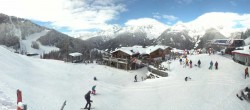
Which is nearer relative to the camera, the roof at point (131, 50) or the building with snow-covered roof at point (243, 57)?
the building with snow-covered roof at point (243, 57)

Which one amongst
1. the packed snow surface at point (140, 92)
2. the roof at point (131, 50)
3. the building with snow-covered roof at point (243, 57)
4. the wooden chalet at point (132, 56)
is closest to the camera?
the packed snow surface at point (140, 92)

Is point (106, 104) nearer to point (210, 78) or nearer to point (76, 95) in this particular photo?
point (76, 95)

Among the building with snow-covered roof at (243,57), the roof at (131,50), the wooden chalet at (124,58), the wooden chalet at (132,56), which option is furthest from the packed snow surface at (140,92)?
the roof at (131,50)

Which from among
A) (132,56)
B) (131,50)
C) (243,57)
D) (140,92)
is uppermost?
(131,50)

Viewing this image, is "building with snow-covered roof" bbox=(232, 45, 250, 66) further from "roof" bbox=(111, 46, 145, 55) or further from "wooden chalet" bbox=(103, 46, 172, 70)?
"roof" bbox=(111, 46, 145, 55)

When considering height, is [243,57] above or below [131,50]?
below

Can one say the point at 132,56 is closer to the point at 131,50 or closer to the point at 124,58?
the point at 124,58

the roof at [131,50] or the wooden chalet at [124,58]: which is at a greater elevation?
the roof at [131,50]

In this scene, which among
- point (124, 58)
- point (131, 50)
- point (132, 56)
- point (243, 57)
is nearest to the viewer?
point (243, 57)

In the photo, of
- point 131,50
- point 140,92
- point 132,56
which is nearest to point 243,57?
point 140,92

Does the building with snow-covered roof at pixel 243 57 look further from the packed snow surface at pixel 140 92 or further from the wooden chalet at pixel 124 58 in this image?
the wooden chalet at pixel 124 58

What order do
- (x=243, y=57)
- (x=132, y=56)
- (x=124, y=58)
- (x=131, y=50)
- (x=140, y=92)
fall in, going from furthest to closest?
1. (x=131, y=50)
2. (x=124, y=58)
3. (x=132, y=56)
4. (x=243, y=57)
5. (x=140, y=92)

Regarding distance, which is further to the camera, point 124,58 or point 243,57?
point 124,58

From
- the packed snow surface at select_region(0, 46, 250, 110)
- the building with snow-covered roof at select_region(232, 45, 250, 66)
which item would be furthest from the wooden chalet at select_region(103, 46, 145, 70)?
the building with snow-covered roof at select_region(232, 45, 250, 66)
